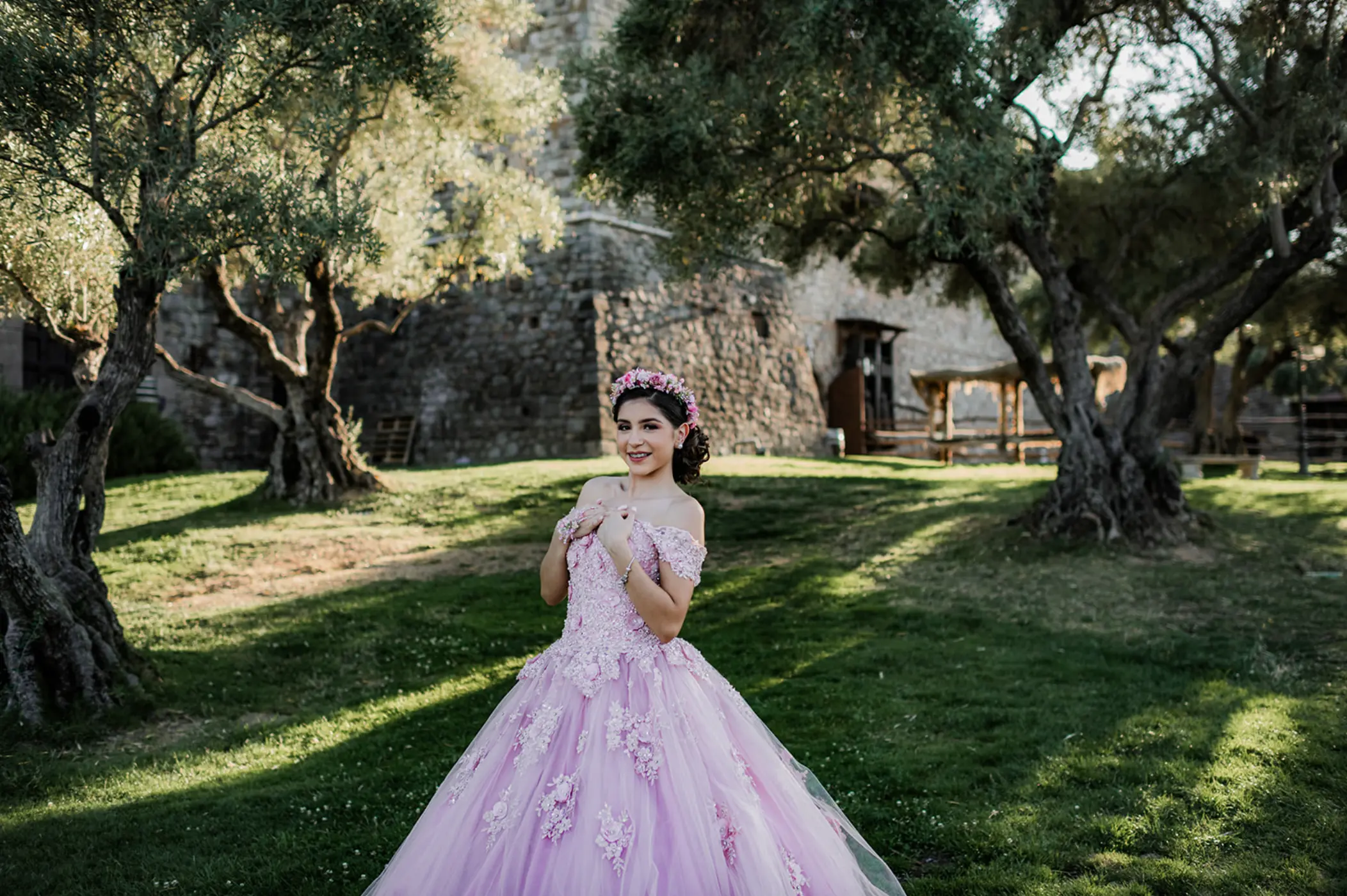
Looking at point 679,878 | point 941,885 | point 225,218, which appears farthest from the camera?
point 225,218

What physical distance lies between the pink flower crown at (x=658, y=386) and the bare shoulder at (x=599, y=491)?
0.31 m

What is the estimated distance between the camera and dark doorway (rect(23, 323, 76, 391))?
19141mm

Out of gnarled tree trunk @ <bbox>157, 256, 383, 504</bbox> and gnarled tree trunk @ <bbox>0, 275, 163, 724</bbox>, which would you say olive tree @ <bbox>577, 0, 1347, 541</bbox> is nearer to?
gnarled tree trunk @ <bbox>157, 256, 383, 504</bbox>

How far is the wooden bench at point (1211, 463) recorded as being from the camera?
68.0 ft

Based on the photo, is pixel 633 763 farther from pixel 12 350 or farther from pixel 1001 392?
pixel 1001 392

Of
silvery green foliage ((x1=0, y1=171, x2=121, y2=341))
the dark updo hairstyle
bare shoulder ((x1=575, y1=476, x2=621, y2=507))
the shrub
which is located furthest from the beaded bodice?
the shrub

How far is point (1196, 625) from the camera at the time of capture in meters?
9.63

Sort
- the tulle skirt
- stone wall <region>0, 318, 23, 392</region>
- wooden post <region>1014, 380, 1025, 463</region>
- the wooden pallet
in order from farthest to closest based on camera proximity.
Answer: wooden post <region>1014, 380, 1025, 463</region>
the wooden pallet
stone wall <region>0, 318, 23, 392</region>
the tulle skirt

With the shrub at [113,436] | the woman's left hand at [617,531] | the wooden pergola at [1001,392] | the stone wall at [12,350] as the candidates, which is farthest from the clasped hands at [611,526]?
the wooden pergola at [1001,392]

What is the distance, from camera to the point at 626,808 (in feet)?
11.0

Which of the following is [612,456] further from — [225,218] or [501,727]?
[501,727]

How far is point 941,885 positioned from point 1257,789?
2.21 meters

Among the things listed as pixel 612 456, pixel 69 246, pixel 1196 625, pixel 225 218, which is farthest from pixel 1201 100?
pixel 69 246

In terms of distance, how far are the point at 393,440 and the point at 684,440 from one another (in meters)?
19.3
